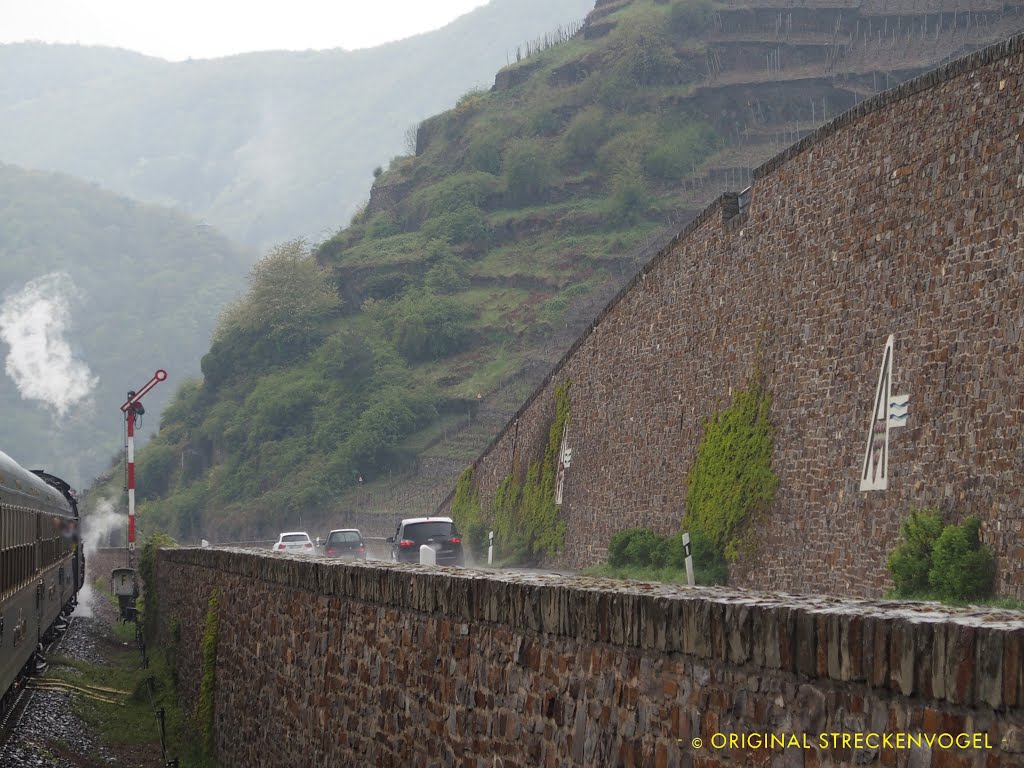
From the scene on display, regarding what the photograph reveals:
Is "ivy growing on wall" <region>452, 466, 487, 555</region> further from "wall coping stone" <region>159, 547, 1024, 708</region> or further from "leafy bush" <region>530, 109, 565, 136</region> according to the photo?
"leafy bush" <region>530, 109, 565, 136</region>

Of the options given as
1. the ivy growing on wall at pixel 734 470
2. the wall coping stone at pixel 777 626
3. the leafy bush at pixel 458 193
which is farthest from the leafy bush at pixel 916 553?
the leafy bush at pixel 458 193

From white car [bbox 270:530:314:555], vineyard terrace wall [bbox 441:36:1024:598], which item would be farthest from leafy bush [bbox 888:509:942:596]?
white car [bbox 270:530:314:555]

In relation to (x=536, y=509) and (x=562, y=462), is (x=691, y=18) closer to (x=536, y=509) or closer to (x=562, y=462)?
(x=536, y=509)

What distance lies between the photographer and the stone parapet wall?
14.7 feet

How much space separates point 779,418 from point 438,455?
59.5m

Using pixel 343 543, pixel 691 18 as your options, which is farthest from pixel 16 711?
pixel 691 18

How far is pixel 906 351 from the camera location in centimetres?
1867

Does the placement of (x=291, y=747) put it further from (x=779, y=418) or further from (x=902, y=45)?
(x=902, y=45)

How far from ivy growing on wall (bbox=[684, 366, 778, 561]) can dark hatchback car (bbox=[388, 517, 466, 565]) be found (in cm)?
840

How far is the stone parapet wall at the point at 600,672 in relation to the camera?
4.47 m

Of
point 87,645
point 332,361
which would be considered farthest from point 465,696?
point 332,361

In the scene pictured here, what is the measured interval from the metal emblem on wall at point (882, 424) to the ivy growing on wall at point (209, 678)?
342 inches

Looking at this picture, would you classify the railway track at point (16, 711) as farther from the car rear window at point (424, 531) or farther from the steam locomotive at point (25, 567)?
the car rear window at point (424, 531)

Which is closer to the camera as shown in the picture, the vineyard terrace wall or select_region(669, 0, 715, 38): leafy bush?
the vineyard terrace wall
